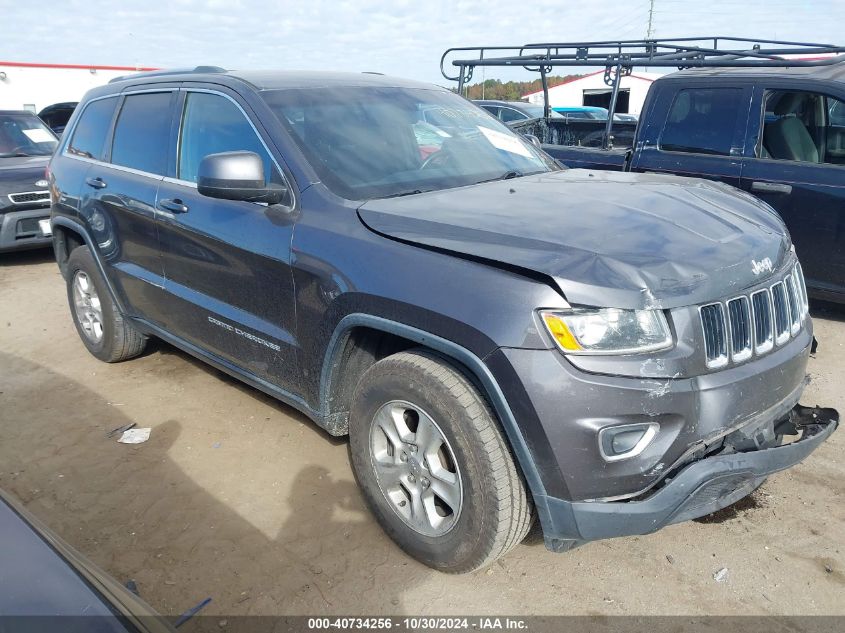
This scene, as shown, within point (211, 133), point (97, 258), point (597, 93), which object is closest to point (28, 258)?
point (97, 258)

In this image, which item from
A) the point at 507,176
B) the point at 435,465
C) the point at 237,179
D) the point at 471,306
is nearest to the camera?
the point at 471,306

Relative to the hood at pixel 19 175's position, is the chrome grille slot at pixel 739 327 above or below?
above

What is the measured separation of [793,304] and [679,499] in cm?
101

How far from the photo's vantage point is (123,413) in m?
4.27

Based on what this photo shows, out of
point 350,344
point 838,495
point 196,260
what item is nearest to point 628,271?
point 350,344

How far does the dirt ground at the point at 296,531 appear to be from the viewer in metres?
2.59

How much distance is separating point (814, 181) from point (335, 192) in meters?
3.75

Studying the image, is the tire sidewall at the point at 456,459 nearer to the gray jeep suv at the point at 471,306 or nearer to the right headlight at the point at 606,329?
the gray jeep suv at the point at 471,306

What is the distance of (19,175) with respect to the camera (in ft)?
26.6

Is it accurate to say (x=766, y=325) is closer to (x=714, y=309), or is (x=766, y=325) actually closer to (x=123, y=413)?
(x=714, y=309)

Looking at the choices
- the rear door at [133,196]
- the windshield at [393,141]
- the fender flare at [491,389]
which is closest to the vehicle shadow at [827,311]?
the windshield at [393,141]

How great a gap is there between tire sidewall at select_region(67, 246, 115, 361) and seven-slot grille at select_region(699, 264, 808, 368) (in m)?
3.79

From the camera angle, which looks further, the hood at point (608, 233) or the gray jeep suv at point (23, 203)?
the gray jeep suv at point (23, 203)

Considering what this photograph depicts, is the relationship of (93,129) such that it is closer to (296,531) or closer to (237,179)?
(237,179)
